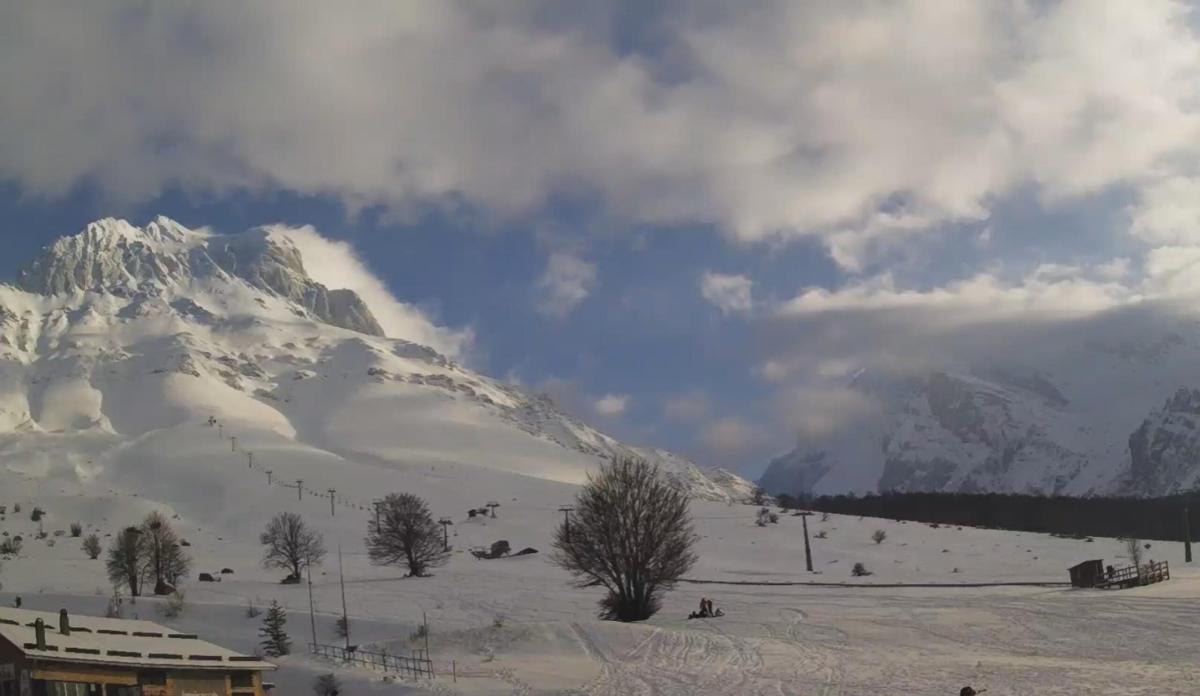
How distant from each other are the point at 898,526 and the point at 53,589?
7994cm

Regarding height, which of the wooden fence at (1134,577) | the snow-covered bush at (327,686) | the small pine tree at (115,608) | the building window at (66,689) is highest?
the building window at (66,689)

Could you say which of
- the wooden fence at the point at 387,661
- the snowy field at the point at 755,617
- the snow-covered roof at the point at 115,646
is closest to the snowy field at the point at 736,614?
the snowy field at the point at 755,617

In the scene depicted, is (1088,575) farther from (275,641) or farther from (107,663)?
(107,663)

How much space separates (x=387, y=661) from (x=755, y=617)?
19240mm

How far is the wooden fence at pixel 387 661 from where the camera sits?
145 feet

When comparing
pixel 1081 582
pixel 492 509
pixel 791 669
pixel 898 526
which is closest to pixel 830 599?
pixel 1081 582

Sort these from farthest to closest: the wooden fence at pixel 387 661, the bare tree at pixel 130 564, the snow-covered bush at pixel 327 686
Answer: the bare tree at pixel 130 564, the wooden fence at pixel 387 661, the snow-covered bush at pixel 327 686

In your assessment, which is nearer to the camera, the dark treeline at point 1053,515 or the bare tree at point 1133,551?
the bare tree at point 1133,551

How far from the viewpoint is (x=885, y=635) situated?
5028 cm

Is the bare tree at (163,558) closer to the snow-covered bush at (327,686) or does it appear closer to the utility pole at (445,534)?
the utility pole at (445,534)

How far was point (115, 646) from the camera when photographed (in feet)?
121

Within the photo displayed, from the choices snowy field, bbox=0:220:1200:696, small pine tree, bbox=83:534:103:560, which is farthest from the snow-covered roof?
small pine tree, bbox=83:534:103:560

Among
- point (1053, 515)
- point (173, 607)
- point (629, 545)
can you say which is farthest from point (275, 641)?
point (1053, 515)

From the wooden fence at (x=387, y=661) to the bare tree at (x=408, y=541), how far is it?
40231 mm
